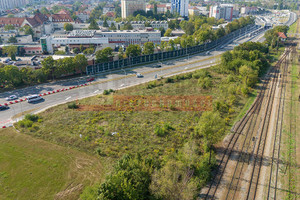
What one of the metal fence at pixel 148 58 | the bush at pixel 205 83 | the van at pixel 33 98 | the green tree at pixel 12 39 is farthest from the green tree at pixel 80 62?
the green tree at pixel 12 39

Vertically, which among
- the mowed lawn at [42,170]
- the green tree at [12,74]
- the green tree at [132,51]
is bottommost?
the mowed lawn at [42,170]

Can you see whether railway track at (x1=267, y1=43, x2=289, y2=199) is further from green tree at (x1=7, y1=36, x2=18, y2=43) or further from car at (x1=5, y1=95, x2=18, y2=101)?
green tree at (x1=7, y1=36, x2=18, y2=43)

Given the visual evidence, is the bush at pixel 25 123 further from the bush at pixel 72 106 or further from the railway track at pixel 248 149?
the railway track at pixel 248 149

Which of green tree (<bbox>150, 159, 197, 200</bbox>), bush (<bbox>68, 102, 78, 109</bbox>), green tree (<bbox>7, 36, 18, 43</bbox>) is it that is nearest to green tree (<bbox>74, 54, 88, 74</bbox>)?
bush (<bbox>68, 102, 78, 109</bbox>)

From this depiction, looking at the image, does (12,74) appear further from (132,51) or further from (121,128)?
(132,51)

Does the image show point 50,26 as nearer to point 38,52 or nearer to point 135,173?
point 38,52

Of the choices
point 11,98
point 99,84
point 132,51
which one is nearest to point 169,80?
point 99,84
